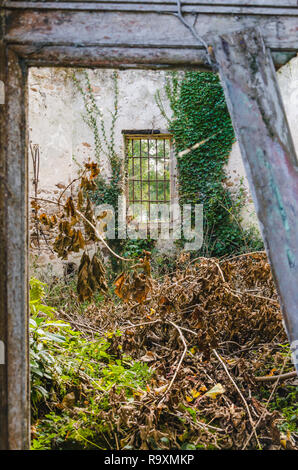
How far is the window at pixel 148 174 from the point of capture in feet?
26.5

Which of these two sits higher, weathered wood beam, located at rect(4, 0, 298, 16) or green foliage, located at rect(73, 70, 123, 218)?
green foliage, located at rect(73, 70, 123, 218)

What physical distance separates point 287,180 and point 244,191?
21.8ft

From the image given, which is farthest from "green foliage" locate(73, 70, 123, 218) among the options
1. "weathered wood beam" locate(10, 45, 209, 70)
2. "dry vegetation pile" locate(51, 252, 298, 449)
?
"weathered wood beam" locate(10, 45, 209, 70)

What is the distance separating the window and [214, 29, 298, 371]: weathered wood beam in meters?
6.46

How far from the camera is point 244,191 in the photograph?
7.90 meters

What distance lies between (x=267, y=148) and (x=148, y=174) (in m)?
6.74

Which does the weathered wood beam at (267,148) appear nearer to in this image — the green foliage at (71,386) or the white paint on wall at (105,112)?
the green foliage at (71,386)

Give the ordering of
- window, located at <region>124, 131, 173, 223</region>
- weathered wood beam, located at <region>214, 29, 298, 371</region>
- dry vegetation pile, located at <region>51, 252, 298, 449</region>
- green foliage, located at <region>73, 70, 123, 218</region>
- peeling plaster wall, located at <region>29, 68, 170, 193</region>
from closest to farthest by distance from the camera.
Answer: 1. weathered wood beam, located at <region>214, 29, 298, 371</region>
2. dry vegetation pile, located at <region>51, 252, 298, 449</region>
3. peeling plaster wall, located at <region>29, 68, 170, 193</region>
4. green foliage, located at <region>73, 70, 123, 218</region>
5. window, located at <region>124, 131, 173, 223</region>

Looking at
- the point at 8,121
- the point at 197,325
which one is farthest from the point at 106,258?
the point at 8,121

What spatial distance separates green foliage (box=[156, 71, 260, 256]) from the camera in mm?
7840

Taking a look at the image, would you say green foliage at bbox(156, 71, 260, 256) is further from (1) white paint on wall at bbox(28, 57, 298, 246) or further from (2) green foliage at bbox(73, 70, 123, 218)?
(2) green foliage at bbox(73, 70, 123, 218)

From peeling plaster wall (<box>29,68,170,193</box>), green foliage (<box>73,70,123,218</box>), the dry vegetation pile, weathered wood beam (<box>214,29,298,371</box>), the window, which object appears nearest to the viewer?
weathered wood beam (<box>214,29,298,371</box>)

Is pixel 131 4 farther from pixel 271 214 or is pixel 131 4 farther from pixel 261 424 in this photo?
pixel 261 424

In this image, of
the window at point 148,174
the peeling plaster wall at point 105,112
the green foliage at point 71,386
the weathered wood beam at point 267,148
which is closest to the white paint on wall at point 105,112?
the peeling plaster wall at point 105,112
